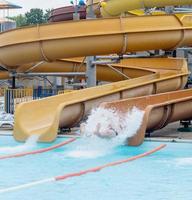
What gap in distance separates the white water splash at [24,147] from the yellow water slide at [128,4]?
26.4 feet

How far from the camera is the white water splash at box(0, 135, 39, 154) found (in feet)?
30.7

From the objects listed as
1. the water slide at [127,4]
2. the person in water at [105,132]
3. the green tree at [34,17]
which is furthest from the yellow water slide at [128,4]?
the green tree at [34,17]

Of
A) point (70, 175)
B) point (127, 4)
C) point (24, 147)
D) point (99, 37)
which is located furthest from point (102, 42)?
point (70, 175)

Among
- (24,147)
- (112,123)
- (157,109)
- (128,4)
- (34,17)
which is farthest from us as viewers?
(34,17)

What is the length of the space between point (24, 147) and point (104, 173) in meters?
2.95

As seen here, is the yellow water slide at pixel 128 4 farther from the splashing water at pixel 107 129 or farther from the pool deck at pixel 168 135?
the splashing water at pixel 107 129

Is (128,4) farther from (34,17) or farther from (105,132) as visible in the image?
(34,17)

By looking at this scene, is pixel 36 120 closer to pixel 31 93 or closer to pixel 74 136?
pixel 74 136

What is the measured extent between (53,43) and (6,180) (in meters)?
6.65

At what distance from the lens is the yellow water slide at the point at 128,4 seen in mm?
16664

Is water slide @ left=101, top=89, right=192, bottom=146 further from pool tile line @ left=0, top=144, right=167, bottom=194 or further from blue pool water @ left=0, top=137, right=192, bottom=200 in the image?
pool tile line @ left=0, top=144, right=167, bottom=194

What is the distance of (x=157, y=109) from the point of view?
34.9ft

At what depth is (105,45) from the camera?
12.9m

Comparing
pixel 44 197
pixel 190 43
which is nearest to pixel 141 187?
pixel 44 197
